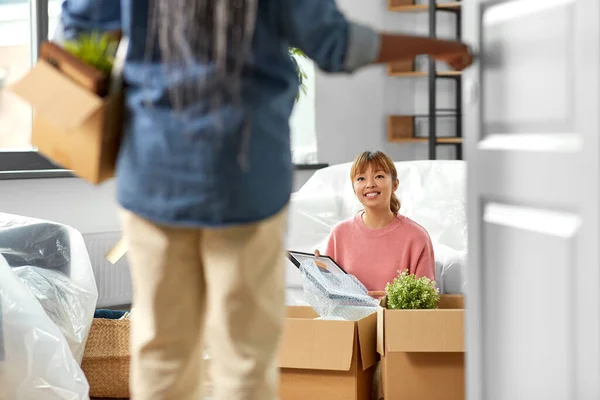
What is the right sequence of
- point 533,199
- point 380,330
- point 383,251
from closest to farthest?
point 533,199 < point 380,330 < point 383,251

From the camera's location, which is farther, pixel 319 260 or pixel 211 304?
pixel 319 260

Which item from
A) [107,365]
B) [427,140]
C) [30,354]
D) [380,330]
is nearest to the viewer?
[30,354]

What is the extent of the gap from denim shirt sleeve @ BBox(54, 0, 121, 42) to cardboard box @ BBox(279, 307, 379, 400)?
44.1 inches

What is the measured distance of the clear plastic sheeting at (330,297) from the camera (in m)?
2.46

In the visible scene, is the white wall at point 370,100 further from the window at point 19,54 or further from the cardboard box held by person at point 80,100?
the cardboard box held by person at point 80,100

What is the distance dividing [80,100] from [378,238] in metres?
1.70

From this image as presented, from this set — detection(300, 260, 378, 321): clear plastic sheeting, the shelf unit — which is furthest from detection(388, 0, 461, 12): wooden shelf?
detection(300, 260, 378, 321): clear plastic sheeting

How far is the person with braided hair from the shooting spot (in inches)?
49.8

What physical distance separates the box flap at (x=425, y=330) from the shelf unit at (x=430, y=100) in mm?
2836

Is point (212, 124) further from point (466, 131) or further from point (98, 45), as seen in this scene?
point (466, 131)

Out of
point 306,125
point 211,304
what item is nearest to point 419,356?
point 211,304

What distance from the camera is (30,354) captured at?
7.30 feet

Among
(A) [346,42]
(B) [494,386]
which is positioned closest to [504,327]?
(B) [494,386]

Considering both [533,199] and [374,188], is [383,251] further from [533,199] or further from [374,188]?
[533,199]
